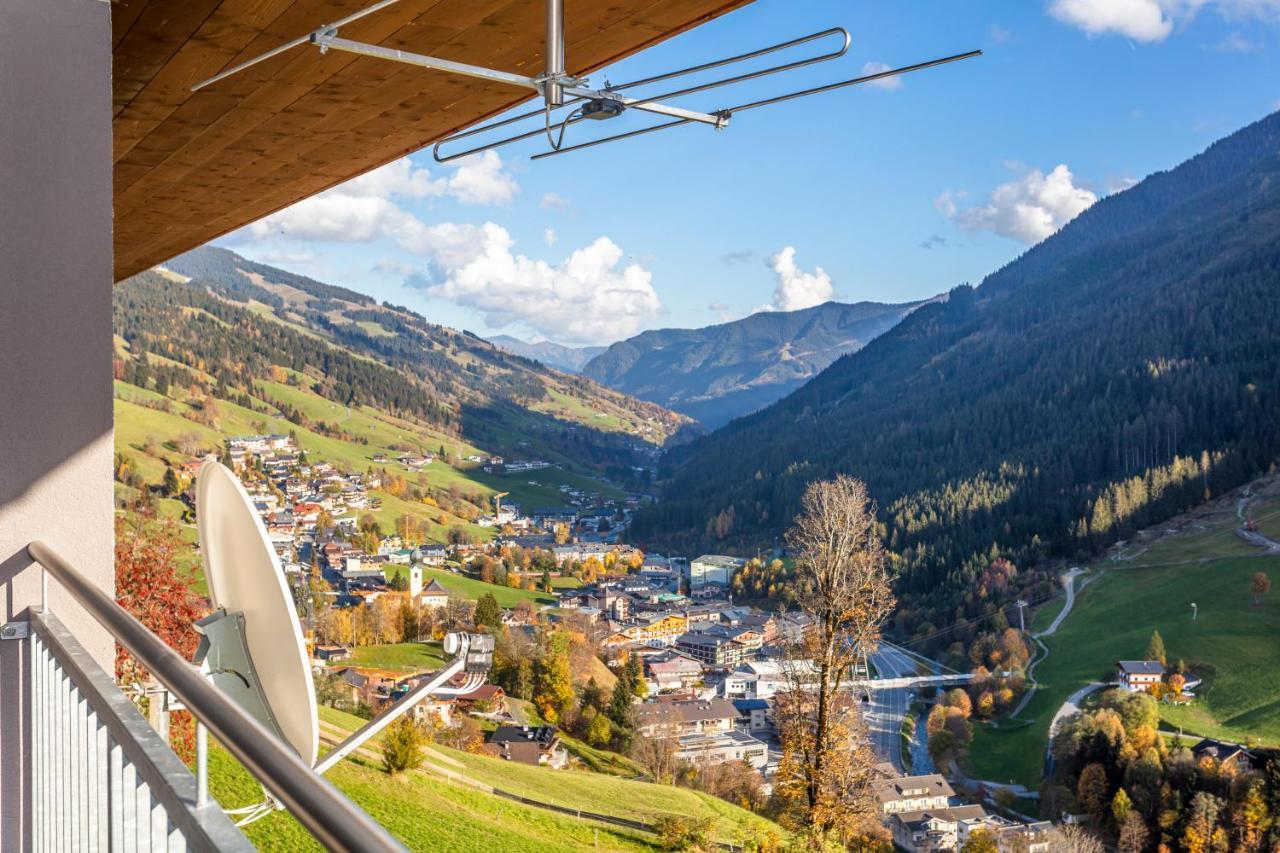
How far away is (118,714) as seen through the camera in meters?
1.18

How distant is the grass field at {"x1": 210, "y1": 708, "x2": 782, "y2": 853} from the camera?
8.05 m

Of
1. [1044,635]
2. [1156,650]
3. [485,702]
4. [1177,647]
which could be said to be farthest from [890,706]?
[485,702]

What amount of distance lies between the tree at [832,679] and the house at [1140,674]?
3856 centimetres

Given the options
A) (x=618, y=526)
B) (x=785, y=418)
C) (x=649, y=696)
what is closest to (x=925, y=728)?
(x=649, y=696)

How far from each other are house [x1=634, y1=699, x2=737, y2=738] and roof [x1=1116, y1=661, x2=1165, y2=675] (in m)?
18.1

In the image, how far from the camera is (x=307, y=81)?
9.07 ft

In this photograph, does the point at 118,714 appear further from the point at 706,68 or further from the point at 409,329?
the point at 409,329

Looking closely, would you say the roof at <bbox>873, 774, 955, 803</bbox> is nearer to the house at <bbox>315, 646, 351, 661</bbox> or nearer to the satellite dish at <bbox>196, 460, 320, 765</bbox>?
the house at <bbox>315, 646, 351, 661</bbox>

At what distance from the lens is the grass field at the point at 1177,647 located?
4188 centimetres

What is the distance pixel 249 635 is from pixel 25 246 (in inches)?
39.6

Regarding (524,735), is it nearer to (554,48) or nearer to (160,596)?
(160,596)

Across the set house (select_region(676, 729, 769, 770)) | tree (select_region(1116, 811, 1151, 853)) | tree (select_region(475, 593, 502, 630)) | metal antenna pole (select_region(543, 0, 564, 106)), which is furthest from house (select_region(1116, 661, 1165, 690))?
metal antenna pole (select_region(543, 0, 564, 106))

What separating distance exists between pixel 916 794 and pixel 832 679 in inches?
998

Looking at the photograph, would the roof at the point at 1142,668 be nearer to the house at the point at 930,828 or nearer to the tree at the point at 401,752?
the house at the point at 930,828
